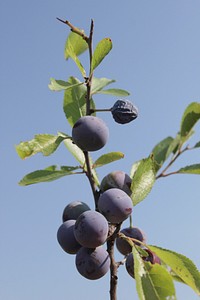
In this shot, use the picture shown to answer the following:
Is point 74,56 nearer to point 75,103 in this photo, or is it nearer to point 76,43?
point 76,43

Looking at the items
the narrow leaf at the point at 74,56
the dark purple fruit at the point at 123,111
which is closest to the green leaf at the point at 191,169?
the dark purple fruit at the point at 123,111

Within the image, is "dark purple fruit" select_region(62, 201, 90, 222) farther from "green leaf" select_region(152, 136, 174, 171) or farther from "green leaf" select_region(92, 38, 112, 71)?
"green leaf" select_region(92, 38, 112, 71)

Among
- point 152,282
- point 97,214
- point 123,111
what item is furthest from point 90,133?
point 152,282

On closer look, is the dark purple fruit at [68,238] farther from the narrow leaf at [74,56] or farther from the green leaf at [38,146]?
the narrow leaf at [74,56]

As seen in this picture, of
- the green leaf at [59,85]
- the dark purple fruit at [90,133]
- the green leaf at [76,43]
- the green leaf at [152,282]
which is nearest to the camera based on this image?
the green leaf at [152,282]

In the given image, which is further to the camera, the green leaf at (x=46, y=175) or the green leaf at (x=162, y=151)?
the green leaf at (x=162, y=151)

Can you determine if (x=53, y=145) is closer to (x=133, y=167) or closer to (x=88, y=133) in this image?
(x=88, y=133)

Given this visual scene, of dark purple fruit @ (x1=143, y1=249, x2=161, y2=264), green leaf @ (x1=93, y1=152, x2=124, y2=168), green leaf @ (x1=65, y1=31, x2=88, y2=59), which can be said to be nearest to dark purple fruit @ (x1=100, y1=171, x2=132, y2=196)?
green leaf @ (x1=93, y1=152, x2=124, y2=168)
